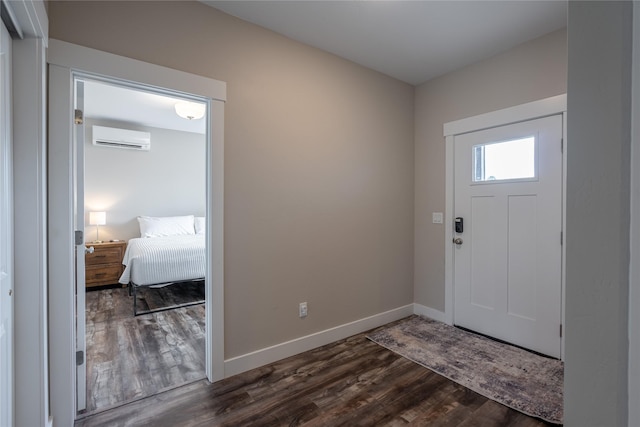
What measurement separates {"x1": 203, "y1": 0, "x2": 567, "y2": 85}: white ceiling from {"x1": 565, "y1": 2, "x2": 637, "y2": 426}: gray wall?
5.71 feet

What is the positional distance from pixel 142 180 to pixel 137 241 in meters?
1.53

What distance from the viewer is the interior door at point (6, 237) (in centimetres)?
119

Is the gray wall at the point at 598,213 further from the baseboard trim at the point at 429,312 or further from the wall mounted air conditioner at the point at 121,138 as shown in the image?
the wall mounted air conditioner at the point at 121,138

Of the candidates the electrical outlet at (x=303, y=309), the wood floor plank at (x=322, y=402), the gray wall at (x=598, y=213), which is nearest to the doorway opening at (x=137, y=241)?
the wood floor plank at (x=322, y=402)

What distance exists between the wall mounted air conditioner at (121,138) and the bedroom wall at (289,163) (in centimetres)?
381

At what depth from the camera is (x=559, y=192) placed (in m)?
2.33

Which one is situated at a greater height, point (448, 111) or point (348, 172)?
point (448, 111)

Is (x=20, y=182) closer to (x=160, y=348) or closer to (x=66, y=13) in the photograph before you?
(x=66, y=13)

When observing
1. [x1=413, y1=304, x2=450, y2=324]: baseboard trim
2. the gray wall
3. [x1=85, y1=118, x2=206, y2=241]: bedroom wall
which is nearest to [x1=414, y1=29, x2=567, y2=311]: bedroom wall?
[x1=413, y1=304, x2=450, y2=324]: baseboard trim

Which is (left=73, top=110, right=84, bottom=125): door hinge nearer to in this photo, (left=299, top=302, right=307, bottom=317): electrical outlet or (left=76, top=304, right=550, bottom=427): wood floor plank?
(left=76, top=304, right=550, bottom=427): wood floor plank

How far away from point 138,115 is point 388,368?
508 centimetres

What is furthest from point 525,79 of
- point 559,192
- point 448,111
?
point 559,192

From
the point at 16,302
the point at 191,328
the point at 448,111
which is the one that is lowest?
the point at 191,328

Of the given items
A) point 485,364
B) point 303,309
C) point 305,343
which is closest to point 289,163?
point 303,309
